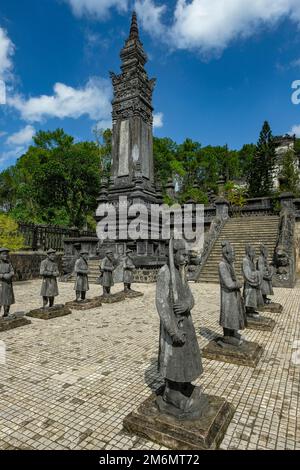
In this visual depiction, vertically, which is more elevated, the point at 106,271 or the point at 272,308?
the point at 106,271

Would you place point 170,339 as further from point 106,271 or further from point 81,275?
point 106,271

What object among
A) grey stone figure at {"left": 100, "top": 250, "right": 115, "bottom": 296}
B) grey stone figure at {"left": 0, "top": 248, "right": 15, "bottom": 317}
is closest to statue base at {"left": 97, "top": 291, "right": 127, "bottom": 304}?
grey stone figure at {"left": 100, "top": 250, "right": 115, "bottom": 296}

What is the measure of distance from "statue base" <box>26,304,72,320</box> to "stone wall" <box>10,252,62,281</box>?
865 cm

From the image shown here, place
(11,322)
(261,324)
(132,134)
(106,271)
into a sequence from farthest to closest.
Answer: (132,134) < (106,271) < (11,322) < (261,324)

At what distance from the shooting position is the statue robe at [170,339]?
10.7 feet

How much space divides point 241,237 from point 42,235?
14144 mm

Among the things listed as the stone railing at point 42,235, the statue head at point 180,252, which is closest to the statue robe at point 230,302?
the statue head at point 180,252

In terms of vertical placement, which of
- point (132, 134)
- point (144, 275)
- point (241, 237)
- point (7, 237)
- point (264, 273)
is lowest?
point (144, 275)

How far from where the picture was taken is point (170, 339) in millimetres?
3344

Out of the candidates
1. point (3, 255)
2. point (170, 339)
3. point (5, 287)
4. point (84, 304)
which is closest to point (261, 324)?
point (170, 339)

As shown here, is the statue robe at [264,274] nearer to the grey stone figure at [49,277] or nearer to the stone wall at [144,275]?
the grey stone figure at [49,277]

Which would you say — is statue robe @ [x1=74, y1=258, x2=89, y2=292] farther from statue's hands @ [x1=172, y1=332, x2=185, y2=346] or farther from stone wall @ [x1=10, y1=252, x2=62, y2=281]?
stone wall @ [x1=10, y1=252, x2=62, y2=281]

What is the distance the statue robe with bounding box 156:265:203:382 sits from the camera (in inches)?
129

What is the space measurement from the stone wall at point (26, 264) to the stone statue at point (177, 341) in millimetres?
15339
